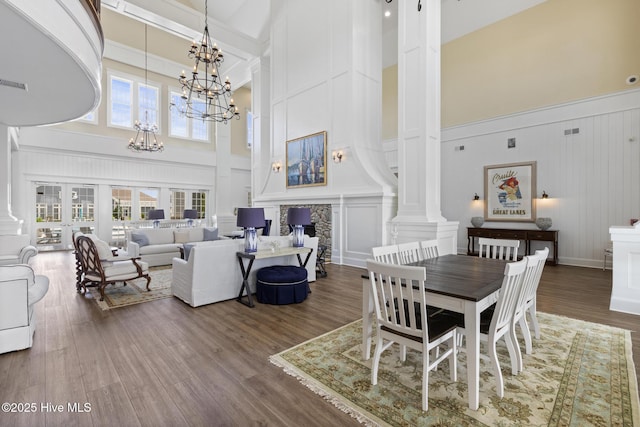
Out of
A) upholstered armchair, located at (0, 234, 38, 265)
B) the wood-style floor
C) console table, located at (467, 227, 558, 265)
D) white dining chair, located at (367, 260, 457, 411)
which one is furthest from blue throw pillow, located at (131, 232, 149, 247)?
console table, located at (467, 227, 558, 265)

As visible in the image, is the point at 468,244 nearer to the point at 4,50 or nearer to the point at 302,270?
the point at 302,270

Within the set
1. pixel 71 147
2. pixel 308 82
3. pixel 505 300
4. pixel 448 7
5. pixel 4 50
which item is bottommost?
pixel 505 300

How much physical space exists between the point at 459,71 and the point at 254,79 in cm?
673

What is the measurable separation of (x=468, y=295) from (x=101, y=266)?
486 centimetres

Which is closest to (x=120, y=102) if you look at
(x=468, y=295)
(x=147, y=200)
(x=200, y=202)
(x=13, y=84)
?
(x=147, y=200)

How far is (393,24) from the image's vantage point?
9.14 metres

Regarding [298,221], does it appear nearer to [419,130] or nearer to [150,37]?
[419,130]

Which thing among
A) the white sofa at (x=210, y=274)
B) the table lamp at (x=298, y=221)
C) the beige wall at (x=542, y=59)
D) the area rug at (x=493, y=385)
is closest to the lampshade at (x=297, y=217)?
the table lamp at (x=298, y=221)

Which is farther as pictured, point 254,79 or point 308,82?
point 254,79

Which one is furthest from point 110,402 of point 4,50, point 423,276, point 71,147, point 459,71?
point 71,147

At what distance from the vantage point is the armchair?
4.27m

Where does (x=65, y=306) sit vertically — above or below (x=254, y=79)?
below

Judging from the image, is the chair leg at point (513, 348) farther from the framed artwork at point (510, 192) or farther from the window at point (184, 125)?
the window at point (184, 125)

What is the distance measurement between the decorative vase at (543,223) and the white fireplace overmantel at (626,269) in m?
3.24
